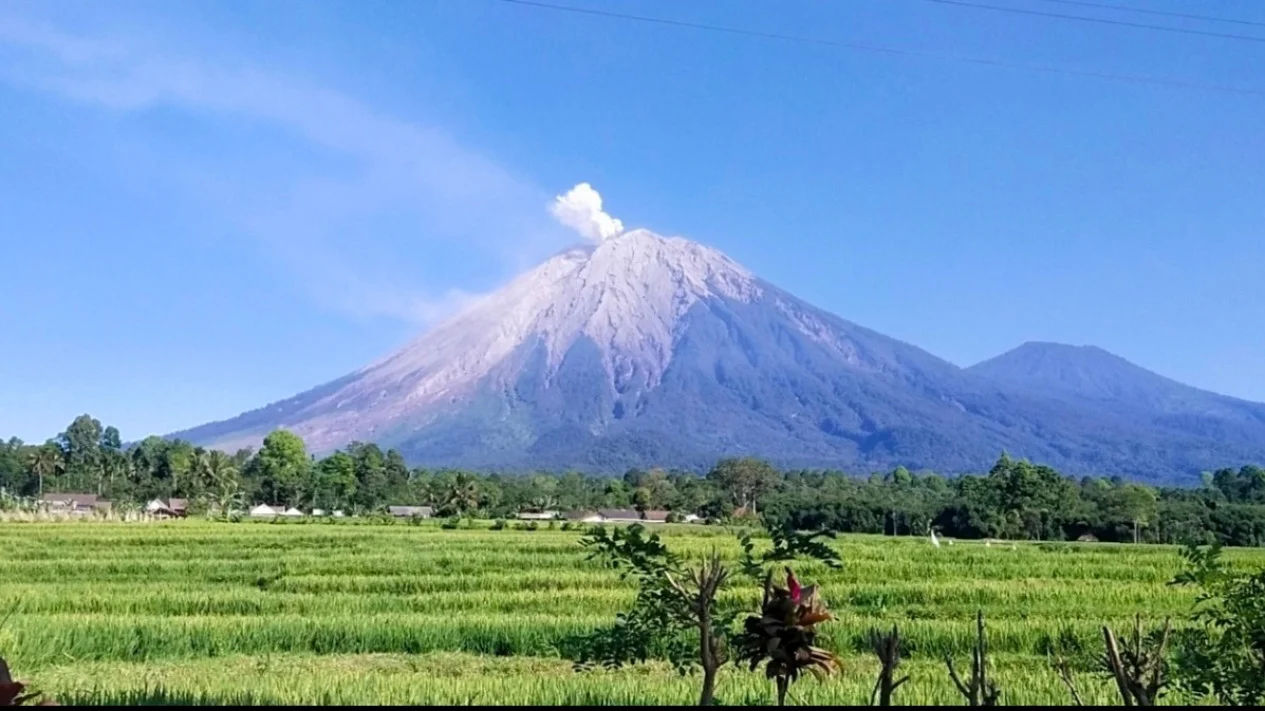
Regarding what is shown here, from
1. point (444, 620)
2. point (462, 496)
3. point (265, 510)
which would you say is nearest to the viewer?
point (444, 620)

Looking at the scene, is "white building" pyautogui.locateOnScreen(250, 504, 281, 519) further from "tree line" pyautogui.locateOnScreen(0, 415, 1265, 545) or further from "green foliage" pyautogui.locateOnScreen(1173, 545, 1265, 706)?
"green foliage" pyautogui.locateOnScreen(1173, 545, 1265, 706)

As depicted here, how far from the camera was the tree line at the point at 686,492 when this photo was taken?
57625 mm

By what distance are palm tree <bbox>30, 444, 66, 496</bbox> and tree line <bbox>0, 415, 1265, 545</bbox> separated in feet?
0.37

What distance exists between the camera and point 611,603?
45.7 ft

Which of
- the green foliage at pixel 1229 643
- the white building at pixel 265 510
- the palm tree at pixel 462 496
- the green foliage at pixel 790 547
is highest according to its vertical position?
the green foliage at pixel 790 547

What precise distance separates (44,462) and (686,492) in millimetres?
52282

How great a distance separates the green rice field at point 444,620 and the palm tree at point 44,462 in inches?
2368

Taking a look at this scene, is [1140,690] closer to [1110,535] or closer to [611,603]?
[611,603]

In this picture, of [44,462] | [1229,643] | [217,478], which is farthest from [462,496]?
[1229,643]

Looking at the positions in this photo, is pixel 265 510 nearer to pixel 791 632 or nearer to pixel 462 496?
pixel 462 496

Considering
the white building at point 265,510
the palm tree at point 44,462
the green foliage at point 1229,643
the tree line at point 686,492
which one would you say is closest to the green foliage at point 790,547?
the green foliage at point 1229,643

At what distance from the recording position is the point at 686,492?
85.5m

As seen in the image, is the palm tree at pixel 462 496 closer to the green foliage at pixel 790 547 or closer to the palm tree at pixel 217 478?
the palm tree at pixel 217 478

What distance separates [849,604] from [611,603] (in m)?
3.58
